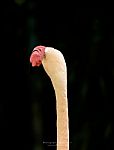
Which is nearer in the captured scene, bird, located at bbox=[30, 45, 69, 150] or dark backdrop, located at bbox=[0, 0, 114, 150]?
bird, located at bbox=[30, 45, 69, 150]

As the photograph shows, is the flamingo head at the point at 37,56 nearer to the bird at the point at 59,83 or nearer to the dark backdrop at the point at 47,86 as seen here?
the bird at the point at 59,83

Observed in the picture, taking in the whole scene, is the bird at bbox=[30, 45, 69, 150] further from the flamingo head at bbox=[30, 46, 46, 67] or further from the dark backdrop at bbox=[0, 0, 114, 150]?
the dark backdrop at bbox=[0, 0, 114, 150]

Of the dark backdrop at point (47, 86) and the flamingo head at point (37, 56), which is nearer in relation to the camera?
the flamingo head at point (37, 56)

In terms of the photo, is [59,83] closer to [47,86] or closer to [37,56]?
[37,56]

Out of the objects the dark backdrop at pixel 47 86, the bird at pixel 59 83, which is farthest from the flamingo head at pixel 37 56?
the dark backdrop at pixel 47 86

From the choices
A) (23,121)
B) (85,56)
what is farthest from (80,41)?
(23,121)

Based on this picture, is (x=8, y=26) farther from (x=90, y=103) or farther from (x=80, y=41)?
(x=90, y=103)

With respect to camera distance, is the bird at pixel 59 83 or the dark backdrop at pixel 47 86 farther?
the dark backdrop at pixel 47 86

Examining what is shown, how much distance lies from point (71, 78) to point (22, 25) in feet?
0.73

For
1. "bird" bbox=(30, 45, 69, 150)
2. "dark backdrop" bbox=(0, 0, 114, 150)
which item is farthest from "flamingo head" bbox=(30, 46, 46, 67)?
"dark backdrop" bbox=(0, 0, 114, 150)

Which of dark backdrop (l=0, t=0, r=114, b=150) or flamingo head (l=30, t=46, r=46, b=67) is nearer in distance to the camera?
flamingo head (l=30, t=46, r=46, b=67)

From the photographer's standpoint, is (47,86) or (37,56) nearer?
(37,56)

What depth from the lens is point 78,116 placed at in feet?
5.20

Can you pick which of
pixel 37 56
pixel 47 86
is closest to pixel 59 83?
pixel 37 56
